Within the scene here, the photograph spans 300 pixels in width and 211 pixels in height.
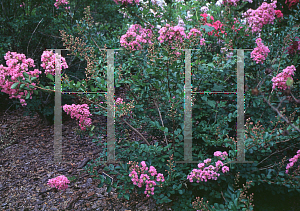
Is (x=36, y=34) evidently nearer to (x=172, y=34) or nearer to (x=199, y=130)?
(x=172, y=34)

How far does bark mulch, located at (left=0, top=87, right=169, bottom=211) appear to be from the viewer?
2.22m

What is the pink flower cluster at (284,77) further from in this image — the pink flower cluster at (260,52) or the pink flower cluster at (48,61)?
the pink flower cluster at (48,61)

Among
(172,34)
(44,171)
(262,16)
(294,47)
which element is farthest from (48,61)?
(294,47)

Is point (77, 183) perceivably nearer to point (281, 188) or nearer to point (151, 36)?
point (151, 36)

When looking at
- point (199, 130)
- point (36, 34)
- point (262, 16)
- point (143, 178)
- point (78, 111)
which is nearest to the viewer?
A: point (143, 178)

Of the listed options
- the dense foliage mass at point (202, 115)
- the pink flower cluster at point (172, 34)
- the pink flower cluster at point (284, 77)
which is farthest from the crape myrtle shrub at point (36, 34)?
the pink flower cluster at point (284, 77)

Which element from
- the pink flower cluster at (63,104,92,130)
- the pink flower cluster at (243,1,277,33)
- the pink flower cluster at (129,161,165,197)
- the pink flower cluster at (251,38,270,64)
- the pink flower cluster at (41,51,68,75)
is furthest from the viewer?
A: the pink flower cluster at (243,1,277,33)

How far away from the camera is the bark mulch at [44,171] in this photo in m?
2.22

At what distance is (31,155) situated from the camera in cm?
302

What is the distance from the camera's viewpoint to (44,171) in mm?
2713

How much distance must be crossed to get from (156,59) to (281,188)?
1406mm

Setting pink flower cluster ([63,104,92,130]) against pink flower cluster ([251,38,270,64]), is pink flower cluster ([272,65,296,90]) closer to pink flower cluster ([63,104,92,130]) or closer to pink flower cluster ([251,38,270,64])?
pink flower cluster ([251,38,270,64])

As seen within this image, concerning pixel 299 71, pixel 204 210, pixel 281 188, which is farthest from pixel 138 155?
pixel 299 71

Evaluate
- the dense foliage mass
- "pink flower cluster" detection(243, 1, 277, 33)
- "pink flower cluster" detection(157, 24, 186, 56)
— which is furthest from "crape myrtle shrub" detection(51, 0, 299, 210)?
"pink flower cluster" detection(243, 1, 277, 33)
